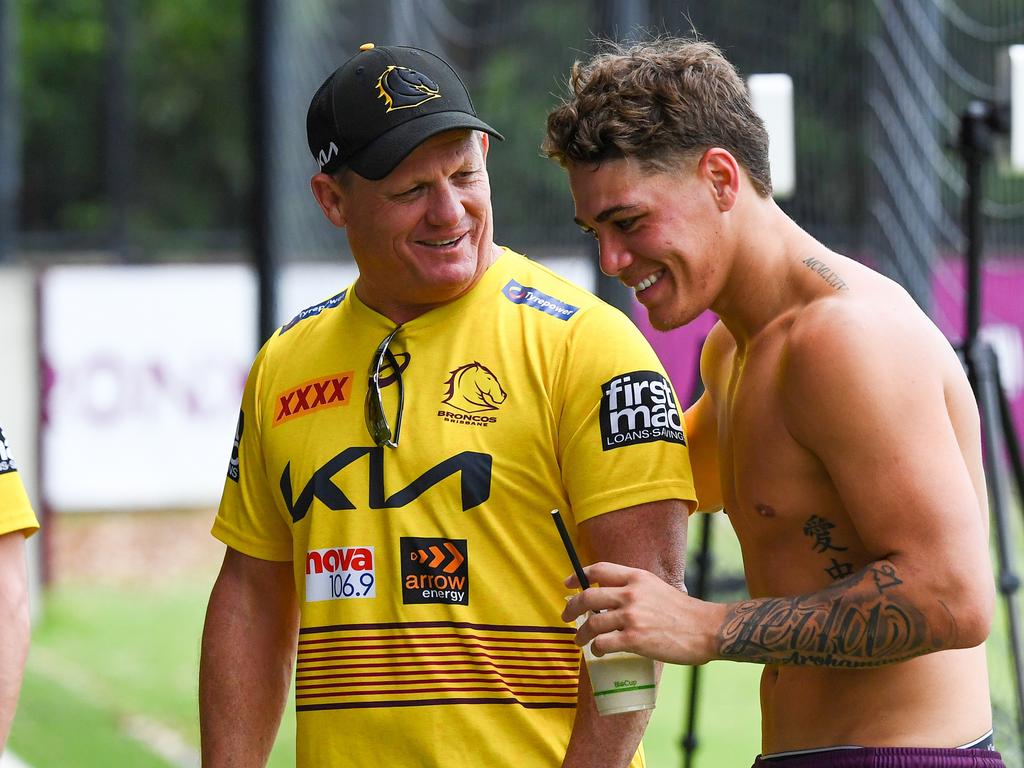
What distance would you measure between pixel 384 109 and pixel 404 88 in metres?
0.05

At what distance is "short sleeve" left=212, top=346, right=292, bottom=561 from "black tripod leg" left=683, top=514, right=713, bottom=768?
162 centimetres

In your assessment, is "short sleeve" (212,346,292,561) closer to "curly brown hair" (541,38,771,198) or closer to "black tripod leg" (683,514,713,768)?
"curly brown hair" (541,38,771,198)

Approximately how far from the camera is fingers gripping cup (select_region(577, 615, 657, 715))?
6.73 feet

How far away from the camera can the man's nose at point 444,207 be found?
2395mm

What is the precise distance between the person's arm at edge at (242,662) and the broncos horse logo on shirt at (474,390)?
500 mm

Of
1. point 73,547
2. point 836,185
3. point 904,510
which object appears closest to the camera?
point 904,510

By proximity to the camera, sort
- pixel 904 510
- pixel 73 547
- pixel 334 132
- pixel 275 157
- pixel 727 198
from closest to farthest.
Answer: pixel 904 510 < pixel 727 198 < pixel 334 132 < pixel 275 157 < pixel 73 547

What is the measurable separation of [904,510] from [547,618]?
600 mm

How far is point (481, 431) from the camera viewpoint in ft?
7.60

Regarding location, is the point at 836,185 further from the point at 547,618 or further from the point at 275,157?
the point at 547,618

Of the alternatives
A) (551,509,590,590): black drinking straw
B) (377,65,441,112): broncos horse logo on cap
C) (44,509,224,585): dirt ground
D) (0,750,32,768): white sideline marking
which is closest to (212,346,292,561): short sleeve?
(377,65,441,112): broncos horse logo on cap

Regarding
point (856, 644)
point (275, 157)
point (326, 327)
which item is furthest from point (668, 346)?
point (856, 644)

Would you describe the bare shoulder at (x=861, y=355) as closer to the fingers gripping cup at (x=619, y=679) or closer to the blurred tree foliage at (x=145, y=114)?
the fingers gripping cup at (x=619, y=679)

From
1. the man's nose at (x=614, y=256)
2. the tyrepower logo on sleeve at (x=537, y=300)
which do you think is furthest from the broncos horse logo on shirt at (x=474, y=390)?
the man's nose at (x=614, y=256)
